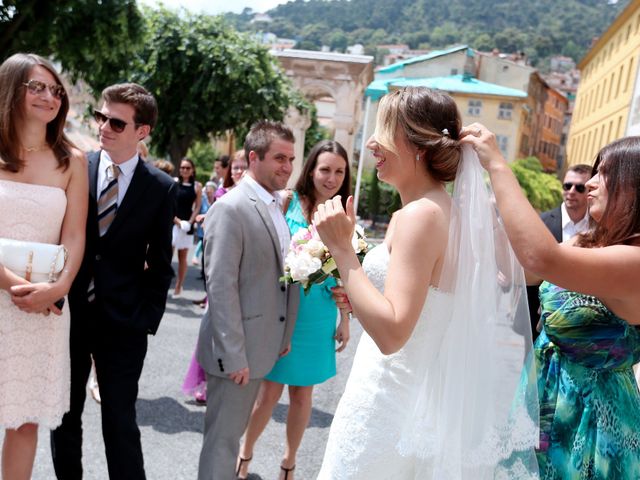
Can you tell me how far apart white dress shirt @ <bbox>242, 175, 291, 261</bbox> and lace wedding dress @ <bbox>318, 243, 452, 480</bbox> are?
Answer: 140cm

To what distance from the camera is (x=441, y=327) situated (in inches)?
→ 91.6

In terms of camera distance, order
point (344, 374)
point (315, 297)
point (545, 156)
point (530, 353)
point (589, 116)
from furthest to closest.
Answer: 1. point (545, 156)
2. point (589, 116)
3. point (344, 374)
4. point (315, 297)
5. point (530, 353)

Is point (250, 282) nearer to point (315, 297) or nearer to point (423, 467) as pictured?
point (315, 297)

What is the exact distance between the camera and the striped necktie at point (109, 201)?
3.32 m

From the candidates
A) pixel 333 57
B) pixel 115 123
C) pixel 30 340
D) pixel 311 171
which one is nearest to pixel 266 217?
pixel 115 123

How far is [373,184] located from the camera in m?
38.4

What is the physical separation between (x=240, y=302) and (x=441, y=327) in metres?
1.50

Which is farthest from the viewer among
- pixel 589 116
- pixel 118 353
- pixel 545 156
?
pixel 545 156

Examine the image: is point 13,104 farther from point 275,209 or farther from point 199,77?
point 199,77

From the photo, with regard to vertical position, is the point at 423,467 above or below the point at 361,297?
below

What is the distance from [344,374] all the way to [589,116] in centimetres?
5367

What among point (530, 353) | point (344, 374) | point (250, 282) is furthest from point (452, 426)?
point (344, 374)

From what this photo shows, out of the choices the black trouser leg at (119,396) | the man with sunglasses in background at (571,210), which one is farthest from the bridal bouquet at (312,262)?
the man with sunglasses in background at (571,210)

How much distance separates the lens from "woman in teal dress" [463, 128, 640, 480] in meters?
2.27
